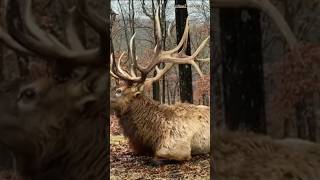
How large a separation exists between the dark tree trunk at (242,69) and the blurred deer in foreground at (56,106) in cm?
92

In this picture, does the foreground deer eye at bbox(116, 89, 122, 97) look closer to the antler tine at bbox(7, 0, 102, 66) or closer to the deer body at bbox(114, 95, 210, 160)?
the deer body at bbox(114, 95, 210, 160)

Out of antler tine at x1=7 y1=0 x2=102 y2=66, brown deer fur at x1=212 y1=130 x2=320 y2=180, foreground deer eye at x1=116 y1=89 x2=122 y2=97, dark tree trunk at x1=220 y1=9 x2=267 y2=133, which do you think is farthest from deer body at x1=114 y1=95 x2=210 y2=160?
antler tine at x1=7 y1=0 x2=102 y2=66

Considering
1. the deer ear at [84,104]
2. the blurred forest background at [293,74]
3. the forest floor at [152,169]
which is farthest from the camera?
the forest floor at [152,169]

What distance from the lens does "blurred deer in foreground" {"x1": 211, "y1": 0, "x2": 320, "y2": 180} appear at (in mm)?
3959

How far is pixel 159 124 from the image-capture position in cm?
897

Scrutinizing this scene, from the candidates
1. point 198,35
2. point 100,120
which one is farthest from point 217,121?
point 198,35

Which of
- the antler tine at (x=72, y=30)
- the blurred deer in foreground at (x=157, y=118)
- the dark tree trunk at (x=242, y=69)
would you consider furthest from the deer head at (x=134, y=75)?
the antler tine at (x=72, y=30)

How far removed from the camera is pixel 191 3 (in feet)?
65.1

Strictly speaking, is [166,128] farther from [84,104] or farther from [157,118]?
[84,104]

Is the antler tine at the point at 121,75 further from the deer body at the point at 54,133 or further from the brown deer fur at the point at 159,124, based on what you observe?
the deer body at the point at 54,133

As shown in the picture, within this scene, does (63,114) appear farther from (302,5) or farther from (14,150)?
(302,5)

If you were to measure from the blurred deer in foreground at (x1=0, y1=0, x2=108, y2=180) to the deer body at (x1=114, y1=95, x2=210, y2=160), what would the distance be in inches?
180

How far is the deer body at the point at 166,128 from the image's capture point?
341 inches

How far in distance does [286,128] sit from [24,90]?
192cm
